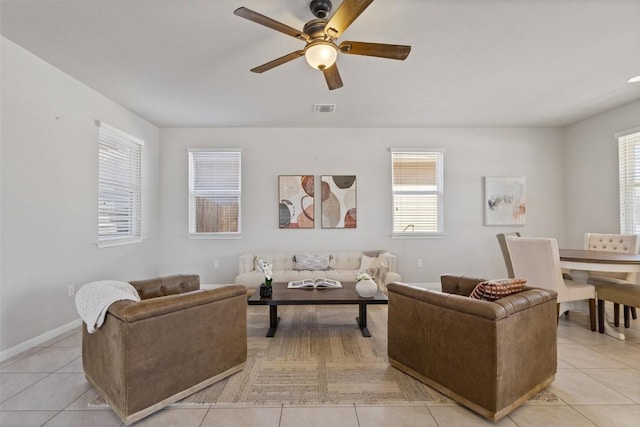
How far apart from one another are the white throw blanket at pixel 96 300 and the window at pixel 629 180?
19.3 ft

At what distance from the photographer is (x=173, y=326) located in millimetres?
1858

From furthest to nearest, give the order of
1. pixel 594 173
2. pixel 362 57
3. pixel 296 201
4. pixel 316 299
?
pixel 296 201 → pixel 594 173 → pixel 316 299 → pixel 362 57

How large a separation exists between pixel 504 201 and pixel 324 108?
3.47m

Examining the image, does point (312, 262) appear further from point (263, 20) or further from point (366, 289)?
point (263, 20)

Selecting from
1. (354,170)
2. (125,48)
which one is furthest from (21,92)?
(354,170)

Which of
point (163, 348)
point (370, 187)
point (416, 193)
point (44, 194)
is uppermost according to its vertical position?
point (370, 187)

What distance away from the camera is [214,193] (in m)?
4.95

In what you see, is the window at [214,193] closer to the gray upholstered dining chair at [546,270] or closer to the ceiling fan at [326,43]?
the ceiling fan at [326,43]

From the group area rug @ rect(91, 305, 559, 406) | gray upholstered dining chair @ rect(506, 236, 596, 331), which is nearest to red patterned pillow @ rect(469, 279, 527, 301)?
area rug @ rect(91, 305, 559, 406)

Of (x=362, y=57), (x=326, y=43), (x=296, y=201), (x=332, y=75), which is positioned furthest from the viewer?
(x=296, y=201)

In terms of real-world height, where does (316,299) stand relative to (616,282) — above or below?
below

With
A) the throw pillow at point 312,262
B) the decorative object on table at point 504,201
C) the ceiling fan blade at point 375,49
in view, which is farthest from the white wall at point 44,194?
the decorative object on table at point 504,201

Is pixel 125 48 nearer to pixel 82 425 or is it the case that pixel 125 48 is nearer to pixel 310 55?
pixel 310 55

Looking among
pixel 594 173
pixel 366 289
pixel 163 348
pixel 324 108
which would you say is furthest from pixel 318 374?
pixel 594 173
